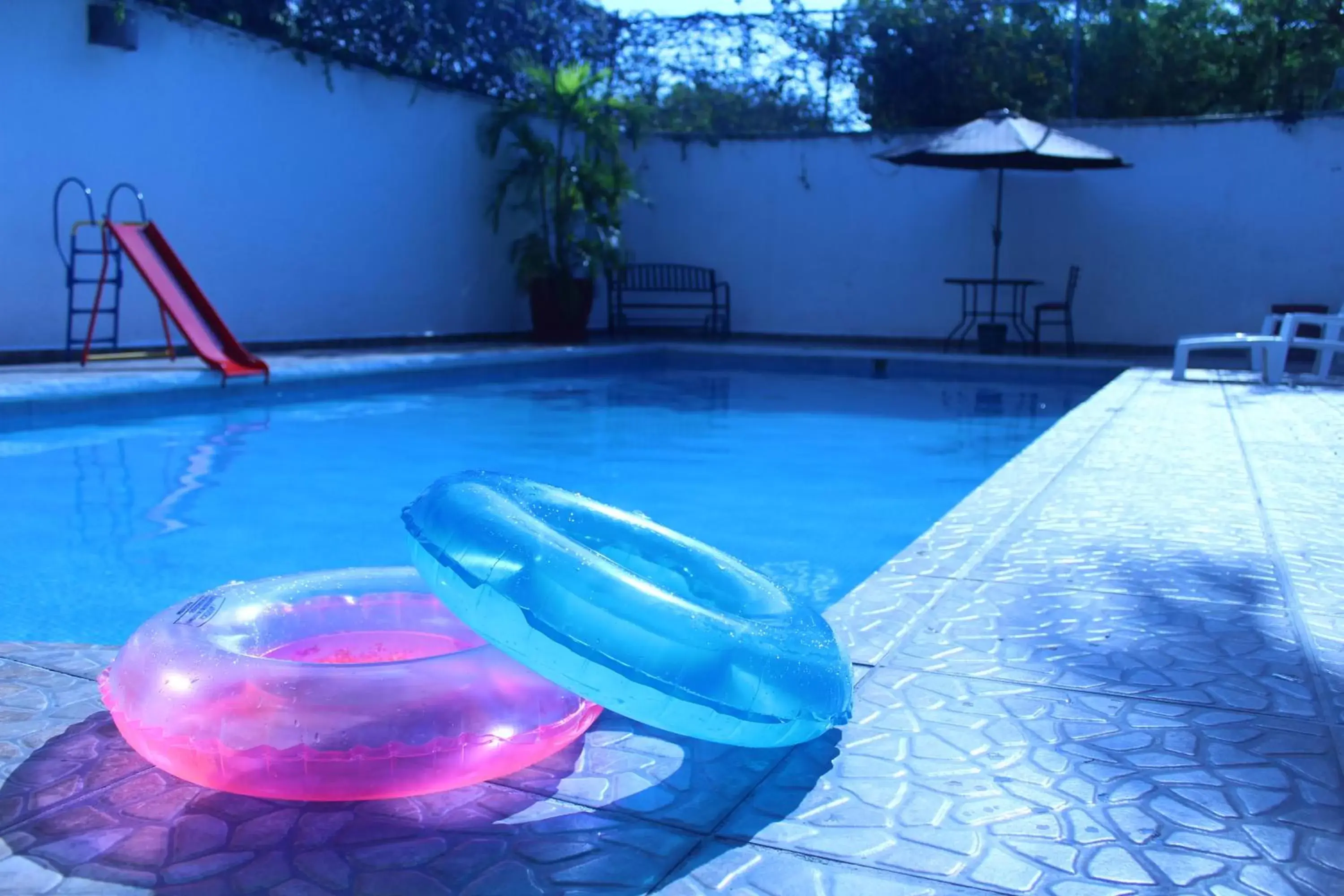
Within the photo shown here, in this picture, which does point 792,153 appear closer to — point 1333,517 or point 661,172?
point 661,172

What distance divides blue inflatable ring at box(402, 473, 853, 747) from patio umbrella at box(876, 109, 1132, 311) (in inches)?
342

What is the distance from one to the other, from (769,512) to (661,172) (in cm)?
903

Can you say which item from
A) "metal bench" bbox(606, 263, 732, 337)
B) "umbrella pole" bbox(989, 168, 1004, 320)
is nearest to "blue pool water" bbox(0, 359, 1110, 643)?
"umbrella pole" bbox(989, 168, 1004, 320)

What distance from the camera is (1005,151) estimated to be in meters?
9.35

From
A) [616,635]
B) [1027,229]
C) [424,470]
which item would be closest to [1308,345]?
[1027,229]

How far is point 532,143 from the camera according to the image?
1077cm

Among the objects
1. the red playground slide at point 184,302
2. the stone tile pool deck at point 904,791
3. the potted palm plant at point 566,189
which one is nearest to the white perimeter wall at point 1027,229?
the potted palm plant at point 566,189

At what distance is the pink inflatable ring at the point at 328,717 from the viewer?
135 centimetres

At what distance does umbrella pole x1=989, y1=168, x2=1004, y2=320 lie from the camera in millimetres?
10470

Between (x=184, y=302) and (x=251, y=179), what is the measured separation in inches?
83.8

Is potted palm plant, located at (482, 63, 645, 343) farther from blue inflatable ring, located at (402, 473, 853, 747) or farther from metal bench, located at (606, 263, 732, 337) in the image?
blue inflatable ring, located at (402, 473, 853, 747)

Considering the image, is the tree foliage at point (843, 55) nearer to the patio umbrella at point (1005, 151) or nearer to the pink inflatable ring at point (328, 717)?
the patio umbrella at point (1005, 151)

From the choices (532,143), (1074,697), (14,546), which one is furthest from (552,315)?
(1074,697)

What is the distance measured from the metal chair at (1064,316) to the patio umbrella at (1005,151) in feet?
1.68
